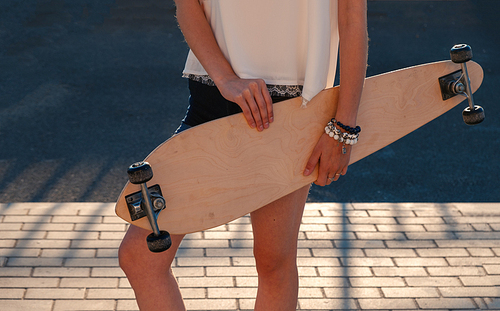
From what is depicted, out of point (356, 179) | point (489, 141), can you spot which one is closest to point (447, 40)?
point (489, 141)

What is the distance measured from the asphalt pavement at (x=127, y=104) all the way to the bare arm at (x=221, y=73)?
2616mm

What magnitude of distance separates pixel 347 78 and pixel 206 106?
1.51 ft

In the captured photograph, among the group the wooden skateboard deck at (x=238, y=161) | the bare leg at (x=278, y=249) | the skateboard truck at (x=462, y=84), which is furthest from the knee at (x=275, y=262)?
the skateboard truck at (x=462, y=84)

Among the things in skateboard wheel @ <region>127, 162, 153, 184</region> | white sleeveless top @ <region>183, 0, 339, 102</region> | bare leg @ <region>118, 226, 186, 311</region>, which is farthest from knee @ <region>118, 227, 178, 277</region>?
white sleeveless top @ <region>183, 0, 339, 102</region>

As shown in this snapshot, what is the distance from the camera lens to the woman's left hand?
164cm

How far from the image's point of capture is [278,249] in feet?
5.76

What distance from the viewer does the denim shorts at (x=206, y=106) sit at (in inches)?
65.1

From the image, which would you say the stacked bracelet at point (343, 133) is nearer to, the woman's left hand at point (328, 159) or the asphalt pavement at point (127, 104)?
the woman's left hand at point (328, 159)

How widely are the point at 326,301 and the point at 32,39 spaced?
7.21 meters

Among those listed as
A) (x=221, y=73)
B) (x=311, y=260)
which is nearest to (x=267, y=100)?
(x=221, y=73)

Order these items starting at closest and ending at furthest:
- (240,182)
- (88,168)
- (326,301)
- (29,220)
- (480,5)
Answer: (240,182)
(326,301)
(29,220)
(88,168)
(480,5)

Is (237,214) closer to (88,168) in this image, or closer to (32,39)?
(88,168)

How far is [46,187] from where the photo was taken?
4137mm

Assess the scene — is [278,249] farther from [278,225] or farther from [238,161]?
[238,161]
